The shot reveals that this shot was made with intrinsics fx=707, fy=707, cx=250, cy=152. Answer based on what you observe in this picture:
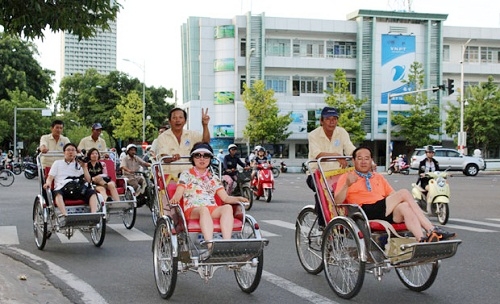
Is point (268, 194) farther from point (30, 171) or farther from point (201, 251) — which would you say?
point (30, 171)

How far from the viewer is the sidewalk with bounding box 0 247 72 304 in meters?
6.56

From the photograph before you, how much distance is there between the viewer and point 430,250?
614 centimetres

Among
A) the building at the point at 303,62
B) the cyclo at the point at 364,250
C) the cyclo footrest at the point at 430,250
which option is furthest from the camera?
the building at the point at 303,62

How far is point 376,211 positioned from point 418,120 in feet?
168

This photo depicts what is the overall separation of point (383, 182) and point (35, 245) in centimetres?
588

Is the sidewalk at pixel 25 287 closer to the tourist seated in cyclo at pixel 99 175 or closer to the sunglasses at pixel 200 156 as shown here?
the sunglasses at pixel 200 156

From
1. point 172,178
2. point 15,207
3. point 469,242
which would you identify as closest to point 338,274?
point 172,178

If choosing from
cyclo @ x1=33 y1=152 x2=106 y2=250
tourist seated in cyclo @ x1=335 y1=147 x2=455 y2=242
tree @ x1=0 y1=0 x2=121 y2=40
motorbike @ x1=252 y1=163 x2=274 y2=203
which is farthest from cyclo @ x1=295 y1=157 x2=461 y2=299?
motorbike @ x1=252 y1=163 x2=274 y2=203

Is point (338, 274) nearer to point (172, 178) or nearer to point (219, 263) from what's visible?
point (219, 263)

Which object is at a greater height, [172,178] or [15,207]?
[172,178]

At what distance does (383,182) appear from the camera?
7.28m

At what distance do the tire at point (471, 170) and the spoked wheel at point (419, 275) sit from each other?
37429 mm

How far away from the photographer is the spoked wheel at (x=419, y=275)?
6.77 m

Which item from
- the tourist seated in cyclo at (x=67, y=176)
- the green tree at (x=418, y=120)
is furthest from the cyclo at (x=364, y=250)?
the green tree at (x=418, y=120)
